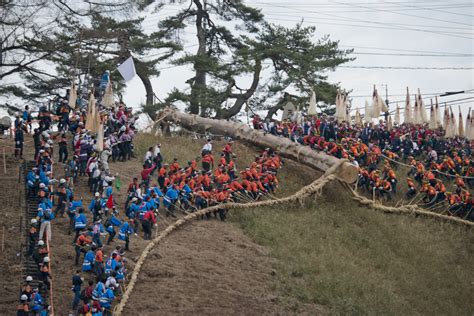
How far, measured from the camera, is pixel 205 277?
26.9 meters

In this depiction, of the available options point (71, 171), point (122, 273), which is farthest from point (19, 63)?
point (122, 273)

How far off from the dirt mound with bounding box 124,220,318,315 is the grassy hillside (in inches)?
32.8

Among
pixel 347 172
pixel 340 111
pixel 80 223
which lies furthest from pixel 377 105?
pixel 80 223

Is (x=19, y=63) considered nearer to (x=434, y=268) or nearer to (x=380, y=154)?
(x=380, y=154)

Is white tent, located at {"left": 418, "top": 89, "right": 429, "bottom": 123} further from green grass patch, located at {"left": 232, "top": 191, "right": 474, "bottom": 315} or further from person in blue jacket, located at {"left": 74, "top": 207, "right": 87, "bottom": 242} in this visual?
person in blue jacket, located at {"left": 74, "top": 207, "right": 87, "bottom": 242}

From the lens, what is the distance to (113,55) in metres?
49.9

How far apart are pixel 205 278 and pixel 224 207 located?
5936 mm

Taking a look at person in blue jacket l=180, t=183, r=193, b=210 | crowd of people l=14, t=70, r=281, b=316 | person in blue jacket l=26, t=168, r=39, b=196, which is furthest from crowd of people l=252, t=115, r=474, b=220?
person in blue jacket l=26, t=168, r=39, b=196

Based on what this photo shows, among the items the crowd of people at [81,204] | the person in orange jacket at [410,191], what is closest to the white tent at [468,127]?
the person in orange jacket at [410,191]

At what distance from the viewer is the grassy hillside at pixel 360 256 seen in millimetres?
28328

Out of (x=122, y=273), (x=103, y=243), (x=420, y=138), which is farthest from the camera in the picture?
(x=420, y=138)

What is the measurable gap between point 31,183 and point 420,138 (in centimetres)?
2252

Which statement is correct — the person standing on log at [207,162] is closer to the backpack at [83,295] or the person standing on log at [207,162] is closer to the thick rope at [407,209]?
the thick rope at [407,209]

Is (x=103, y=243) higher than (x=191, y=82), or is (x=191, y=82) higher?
(x=191, y=82)
